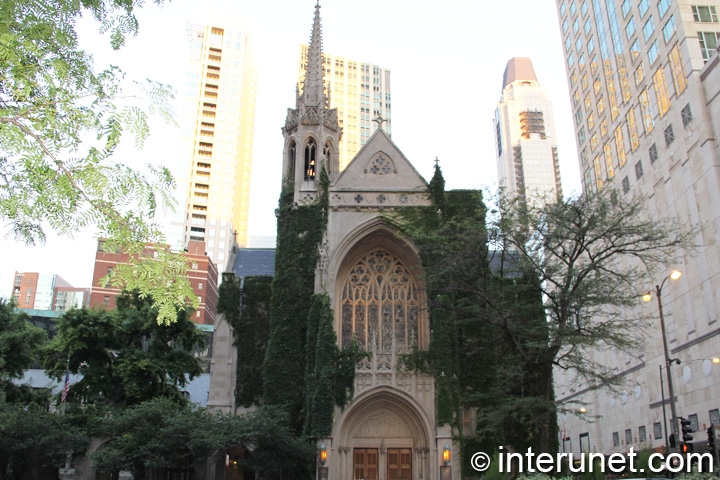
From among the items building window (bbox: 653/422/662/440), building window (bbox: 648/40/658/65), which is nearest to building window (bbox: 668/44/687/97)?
building window (bbox: 648/40/658/65)

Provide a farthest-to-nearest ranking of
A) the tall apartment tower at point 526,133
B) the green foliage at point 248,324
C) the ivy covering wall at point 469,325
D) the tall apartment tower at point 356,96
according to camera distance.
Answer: the tall apartment tower at point 526,133 → the tall apartment tower at point 356,96 → the green foliage at point 248,324 → the ivy covering wall at point 469,325

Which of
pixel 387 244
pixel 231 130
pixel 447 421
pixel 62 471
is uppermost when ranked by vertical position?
pixel 231 130

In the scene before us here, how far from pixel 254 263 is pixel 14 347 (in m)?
15.8

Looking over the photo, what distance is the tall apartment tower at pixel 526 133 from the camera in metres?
178

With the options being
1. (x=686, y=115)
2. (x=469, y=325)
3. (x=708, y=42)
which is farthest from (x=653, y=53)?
(x=469, y=325)

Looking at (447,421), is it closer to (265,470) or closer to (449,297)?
(449,297)

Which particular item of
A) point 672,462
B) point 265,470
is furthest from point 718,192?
point 265,470

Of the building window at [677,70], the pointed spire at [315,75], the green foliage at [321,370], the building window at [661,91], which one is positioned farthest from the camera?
the pointed spire at [315,75]

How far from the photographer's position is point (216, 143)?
125062 millimetres

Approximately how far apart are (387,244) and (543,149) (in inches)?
6089

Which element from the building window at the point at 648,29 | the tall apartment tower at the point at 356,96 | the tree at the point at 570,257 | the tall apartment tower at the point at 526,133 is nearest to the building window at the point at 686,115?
the building window at the point at 648,29

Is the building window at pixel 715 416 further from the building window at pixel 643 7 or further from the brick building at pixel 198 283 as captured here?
the brick building at pixel 198 283

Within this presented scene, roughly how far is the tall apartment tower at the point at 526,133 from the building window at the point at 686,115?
445ft

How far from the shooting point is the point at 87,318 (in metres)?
32.5
